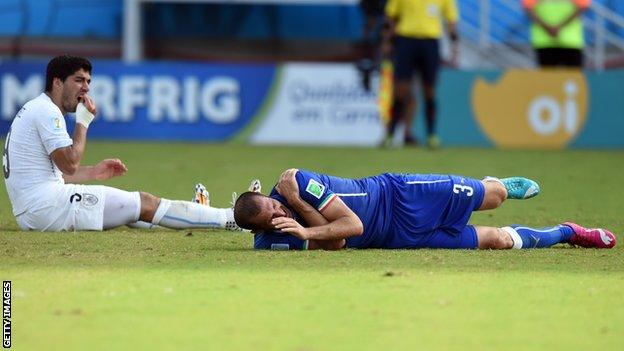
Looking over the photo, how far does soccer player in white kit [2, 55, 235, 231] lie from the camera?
1105cm

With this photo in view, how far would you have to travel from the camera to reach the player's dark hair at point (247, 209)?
951cm

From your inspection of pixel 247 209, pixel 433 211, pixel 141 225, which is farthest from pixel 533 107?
pixel 247 209

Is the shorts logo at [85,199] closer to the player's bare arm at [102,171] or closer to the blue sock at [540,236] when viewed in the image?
the player's bare arm at [102,171]

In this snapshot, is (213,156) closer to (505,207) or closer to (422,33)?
(422,33)

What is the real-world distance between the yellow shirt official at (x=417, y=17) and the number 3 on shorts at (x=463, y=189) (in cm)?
1158

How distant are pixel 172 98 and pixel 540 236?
46.8 ft

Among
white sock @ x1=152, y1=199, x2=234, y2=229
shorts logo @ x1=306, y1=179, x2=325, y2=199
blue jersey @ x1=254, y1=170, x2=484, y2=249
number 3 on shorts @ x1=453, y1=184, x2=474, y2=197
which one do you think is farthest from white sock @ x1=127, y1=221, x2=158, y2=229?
number 3 on shorts @ x1=453, y1=184, x2=474, y2=197

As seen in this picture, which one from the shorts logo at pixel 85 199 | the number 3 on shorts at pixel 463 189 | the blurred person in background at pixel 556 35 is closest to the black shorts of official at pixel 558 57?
the blurred person in background at pixel 556 35

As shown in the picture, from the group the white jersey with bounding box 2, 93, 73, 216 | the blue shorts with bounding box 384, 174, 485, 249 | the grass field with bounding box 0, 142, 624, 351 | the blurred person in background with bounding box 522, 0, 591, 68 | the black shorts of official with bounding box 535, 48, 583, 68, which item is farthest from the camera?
the black shorts of official with bounding box 535, 48, 583, 68

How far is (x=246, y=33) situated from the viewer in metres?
29.2

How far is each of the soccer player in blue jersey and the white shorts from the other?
5.03 ft

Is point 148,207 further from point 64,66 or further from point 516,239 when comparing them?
point 516,239

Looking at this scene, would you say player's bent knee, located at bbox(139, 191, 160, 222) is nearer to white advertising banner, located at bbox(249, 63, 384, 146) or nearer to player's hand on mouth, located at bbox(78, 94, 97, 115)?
player's hand on mouth, located at bbox(78, 94, 97, 115)

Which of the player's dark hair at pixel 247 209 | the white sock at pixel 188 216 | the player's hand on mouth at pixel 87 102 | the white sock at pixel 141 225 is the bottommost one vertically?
the white sock at pixel 141 225
